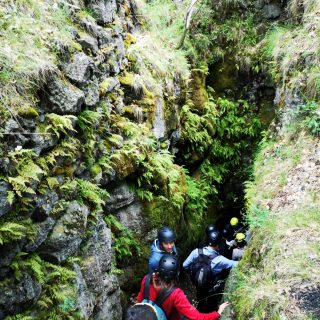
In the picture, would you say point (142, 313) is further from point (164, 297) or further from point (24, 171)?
point (24, 171)

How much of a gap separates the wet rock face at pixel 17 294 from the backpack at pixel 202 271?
321 centimetres

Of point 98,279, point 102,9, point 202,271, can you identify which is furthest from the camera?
point 102,9

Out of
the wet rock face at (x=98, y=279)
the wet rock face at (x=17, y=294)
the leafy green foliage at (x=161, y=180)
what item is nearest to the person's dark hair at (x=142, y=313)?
the wet rock face at (x=98, y=279)

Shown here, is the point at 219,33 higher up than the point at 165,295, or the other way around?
the point at 219,33

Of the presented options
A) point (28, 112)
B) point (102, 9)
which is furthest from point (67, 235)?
point (102, 9)

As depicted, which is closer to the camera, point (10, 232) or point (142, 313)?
point (10, 232)

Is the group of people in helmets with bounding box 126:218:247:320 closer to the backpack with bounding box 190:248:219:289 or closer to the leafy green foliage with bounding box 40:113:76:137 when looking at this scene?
the backpack with bounding box 190:248:219:289

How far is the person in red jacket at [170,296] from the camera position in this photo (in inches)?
215

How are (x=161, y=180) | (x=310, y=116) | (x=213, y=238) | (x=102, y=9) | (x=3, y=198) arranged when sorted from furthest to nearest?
(x=161, y=180), (x=102, y=9), (x=310, y=116), (x=213, y=238), (x=3, y=198)

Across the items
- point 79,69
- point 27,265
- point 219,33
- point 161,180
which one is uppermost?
point 219,33

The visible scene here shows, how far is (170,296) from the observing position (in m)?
5.47

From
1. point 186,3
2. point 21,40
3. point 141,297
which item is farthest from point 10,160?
point 186,3

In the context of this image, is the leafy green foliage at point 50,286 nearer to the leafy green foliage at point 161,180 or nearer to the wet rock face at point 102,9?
the leafy green foliage at point 161,180

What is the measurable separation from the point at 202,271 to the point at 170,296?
1674 mm
